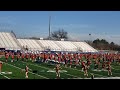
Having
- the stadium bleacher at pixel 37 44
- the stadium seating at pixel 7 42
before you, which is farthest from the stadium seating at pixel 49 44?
the stadium seating at pixel 7 42

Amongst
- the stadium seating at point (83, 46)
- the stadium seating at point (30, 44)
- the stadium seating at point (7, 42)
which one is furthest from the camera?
the stadium seating at point (83, 46)

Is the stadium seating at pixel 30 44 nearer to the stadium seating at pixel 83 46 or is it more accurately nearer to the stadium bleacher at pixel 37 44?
the stadium bleacher at pixel 37 44

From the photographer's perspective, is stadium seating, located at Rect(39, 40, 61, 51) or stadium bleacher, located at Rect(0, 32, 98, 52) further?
stadium seating, located at Rect(39, 40, 61, 51)

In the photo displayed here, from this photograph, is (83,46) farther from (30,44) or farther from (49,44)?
(30,44)

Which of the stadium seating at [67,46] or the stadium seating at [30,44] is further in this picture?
the stadium seating at [67,46]

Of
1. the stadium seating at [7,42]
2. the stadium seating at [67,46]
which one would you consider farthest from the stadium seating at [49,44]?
the stadium seating at [7,42]

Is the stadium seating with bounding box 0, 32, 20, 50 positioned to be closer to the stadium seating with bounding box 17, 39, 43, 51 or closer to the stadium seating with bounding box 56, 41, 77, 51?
the stadium seating with bounding box 17, 39, 43, 51

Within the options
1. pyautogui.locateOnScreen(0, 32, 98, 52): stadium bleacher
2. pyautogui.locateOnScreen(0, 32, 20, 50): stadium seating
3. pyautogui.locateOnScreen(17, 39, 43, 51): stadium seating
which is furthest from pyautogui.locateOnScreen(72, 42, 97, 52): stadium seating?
pyautogui.locateOnScreen(0, 32, 20, 50): stadium seating

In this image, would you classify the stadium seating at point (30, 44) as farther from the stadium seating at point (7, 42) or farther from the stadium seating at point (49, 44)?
the stadium seating at point (7, 42)

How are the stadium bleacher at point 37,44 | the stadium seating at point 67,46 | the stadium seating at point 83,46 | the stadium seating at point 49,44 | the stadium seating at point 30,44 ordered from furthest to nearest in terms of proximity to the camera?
the stadium seating at point 83,46, the stadium seating at point 67,46, the stadium seating at point 49,44, the stadium seating at point 30,44, the stadium bleacher at point 37,44

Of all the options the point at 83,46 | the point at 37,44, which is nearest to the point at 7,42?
the point at 37,44
